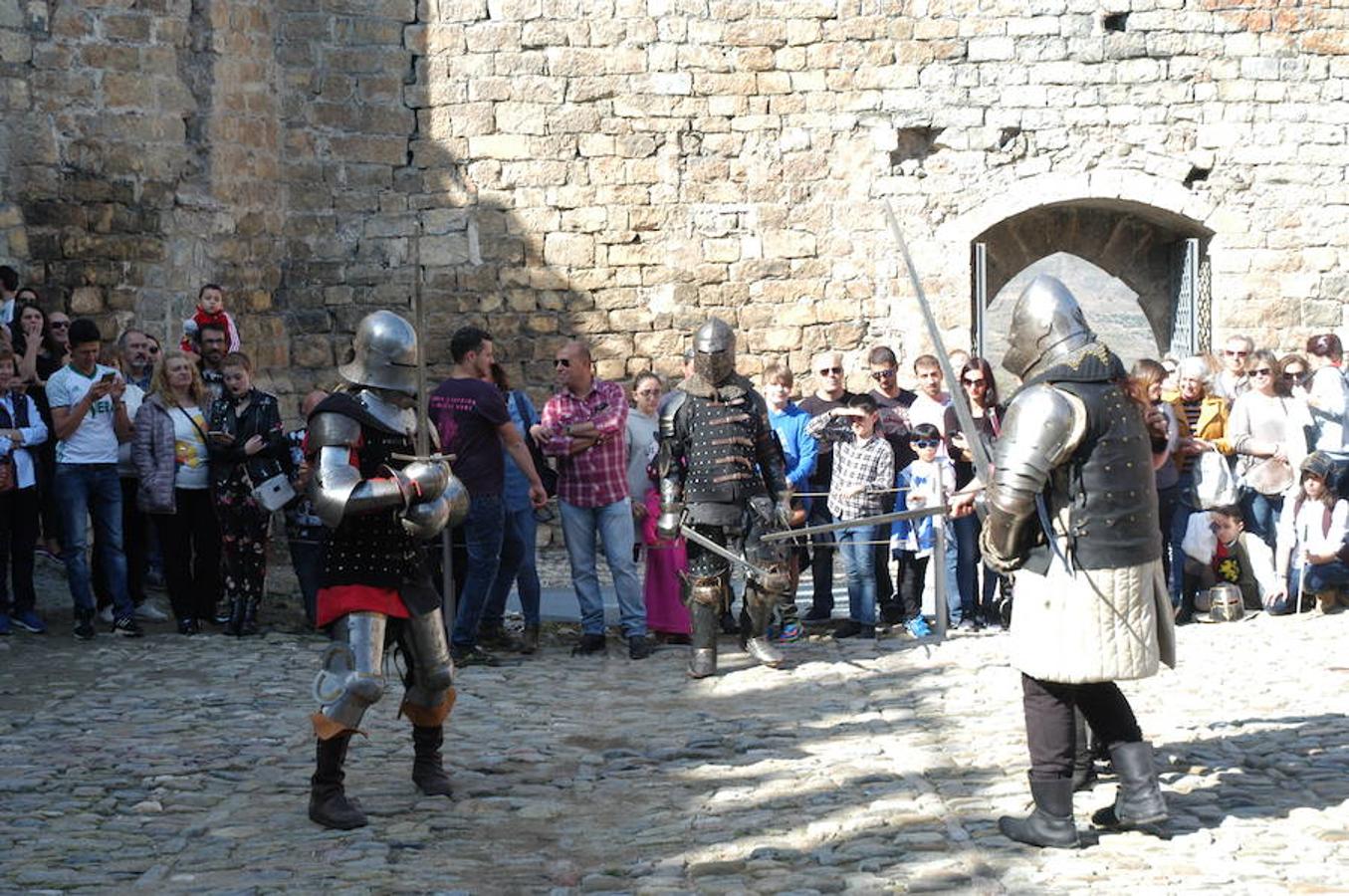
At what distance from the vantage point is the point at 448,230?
521 inches

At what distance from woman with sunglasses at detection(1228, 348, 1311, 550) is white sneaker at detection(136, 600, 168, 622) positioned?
19.1ft

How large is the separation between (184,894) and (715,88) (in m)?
9.49

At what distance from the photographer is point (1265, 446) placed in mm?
9625

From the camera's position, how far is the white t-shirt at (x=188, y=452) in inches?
353

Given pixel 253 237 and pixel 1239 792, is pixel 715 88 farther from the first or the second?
pixel 1239 792

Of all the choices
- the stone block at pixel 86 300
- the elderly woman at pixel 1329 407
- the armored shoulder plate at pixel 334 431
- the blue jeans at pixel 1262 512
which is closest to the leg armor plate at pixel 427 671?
the armored shoulder plate at pixel 334 431

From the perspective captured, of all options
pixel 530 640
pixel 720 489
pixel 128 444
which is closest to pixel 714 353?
pixel 720 489

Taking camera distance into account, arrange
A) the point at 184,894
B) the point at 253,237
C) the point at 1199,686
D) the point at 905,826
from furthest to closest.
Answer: the point at 253,237
the point at 1199,686
the point at 905,826
the point at 184,894

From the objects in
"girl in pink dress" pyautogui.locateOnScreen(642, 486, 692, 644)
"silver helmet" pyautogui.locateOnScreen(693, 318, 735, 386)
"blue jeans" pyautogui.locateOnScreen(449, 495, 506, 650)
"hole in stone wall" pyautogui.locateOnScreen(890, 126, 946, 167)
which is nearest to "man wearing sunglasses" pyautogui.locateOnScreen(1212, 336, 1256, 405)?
"hole in stone wall" pyautogui.locateOnScreen(890, 126, 946, 167)

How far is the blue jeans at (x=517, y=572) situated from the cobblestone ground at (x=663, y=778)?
42cm

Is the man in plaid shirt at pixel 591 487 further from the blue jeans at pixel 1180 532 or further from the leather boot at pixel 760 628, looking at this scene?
the blue jeans at pixel 1180 532

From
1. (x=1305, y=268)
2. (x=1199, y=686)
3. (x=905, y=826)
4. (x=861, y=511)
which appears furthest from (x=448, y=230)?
(x=905, y=826)

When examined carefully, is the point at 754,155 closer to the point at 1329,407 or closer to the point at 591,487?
the point at 1329,407

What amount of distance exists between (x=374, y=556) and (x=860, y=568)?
3882mm
